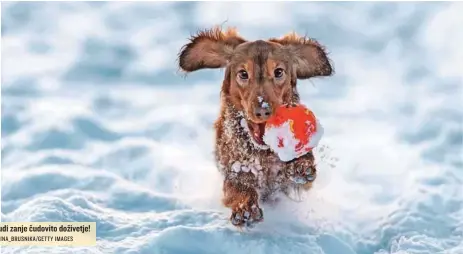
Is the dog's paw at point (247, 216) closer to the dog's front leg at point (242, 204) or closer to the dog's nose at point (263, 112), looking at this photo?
the dog's front leg at point (242, 204)

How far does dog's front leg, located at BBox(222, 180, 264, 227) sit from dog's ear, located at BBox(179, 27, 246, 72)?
83 cm

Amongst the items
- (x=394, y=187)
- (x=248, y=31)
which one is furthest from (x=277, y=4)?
(x=394, y=187)

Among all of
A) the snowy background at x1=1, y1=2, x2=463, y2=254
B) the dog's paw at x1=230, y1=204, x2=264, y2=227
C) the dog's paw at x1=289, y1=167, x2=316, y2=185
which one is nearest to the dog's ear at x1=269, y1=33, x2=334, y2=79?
the snowy background at x1=1, y1=2, x2=463, y2=254

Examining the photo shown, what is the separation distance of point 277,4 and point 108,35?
1485mm

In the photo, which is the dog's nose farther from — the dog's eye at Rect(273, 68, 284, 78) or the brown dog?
the dog's eye at Rect(273, 68, 284, 78)

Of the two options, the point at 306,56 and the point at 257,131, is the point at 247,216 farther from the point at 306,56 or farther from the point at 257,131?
the point at 306,56

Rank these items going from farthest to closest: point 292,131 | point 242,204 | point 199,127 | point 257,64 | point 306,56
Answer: point 199,127 < point 306,56 < point 257,64 < point 242,204 < point 292,131

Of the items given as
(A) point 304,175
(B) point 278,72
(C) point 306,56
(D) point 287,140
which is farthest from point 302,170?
(C) point 306,56

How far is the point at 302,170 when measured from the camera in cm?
458

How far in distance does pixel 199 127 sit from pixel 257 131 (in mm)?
1294

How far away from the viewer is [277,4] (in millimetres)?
5996

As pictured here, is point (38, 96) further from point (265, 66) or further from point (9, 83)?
point (265, 66)

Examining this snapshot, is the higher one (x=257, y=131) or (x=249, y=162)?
(x=257, y=131)

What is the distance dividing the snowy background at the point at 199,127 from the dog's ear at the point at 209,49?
12 centimetres
